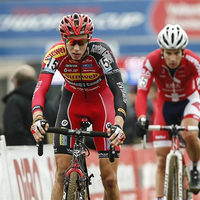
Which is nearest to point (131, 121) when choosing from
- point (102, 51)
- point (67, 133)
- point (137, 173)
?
point (137, 173)

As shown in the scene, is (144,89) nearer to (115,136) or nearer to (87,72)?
(87,72)

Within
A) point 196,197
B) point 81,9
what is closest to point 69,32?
point 196,197

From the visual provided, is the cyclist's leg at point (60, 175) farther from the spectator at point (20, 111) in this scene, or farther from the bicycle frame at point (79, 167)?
the spectator at point (20, 111)

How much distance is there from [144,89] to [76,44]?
2233 mm

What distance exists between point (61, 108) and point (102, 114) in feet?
1.69

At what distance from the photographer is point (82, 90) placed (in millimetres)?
7234

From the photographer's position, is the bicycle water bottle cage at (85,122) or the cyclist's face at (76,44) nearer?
the cyclist's face at (76,44)

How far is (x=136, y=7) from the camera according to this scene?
939 inches

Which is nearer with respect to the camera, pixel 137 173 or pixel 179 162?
pixel 179 162

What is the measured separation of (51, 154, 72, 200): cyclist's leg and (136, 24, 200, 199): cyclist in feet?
5.33

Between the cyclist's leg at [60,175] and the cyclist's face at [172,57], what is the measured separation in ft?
7.84

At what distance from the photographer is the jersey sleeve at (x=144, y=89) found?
8398mm

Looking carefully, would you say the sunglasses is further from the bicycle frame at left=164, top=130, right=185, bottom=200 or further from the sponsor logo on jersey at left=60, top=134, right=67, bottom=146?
the bicycle frame at left=164, top=130, right=185, bottom=200

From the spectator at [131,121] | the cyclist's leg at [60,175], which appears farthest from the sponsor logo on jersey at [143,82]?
the spectator at [131,121]
